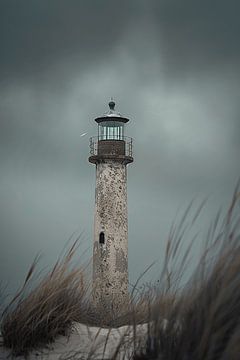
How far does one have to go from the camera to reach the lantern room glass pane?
1712cm

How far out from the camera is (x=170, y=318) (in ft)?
9.36

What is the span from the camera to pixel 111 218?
16.1m

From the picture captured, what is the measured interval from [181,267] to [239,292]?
0.42 m

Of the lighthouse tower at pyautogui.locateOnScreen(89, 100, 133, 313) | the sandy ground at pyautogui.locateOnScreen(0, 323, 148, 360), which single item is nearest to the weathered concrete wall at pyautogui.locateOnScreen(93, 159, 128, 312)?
the lighthouse tower at pyautogui.locateOnScreen(89, 100, 133, 313)

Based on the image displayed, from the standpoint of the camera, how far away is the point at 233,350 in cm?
227

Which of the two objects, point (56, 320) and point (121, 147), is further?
point (121, 147)

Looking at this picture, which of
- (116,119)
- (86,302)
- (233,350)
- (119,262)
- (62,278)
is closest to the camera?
(233,350)

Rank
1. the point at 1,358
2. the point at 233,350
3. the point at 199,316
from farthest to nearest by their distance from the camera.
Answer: the point at 1,358 → the point at 199,316 → the point at 233,350

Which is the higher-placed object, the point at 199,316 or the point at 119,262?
the point at 119,262

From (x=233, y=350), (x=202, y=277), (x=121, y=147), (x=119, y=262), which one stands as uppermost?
(x=121, y=147)

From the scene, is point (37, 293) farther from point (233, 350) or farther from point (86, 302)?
point (233, 350)

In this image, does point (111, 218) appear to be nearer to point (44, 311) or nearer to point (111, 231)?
point (111, 231)

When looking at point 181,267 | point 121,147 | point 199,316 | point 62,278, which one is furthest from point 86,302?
point 121,147

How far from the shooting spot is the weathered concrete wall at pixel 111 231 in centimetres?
1581
